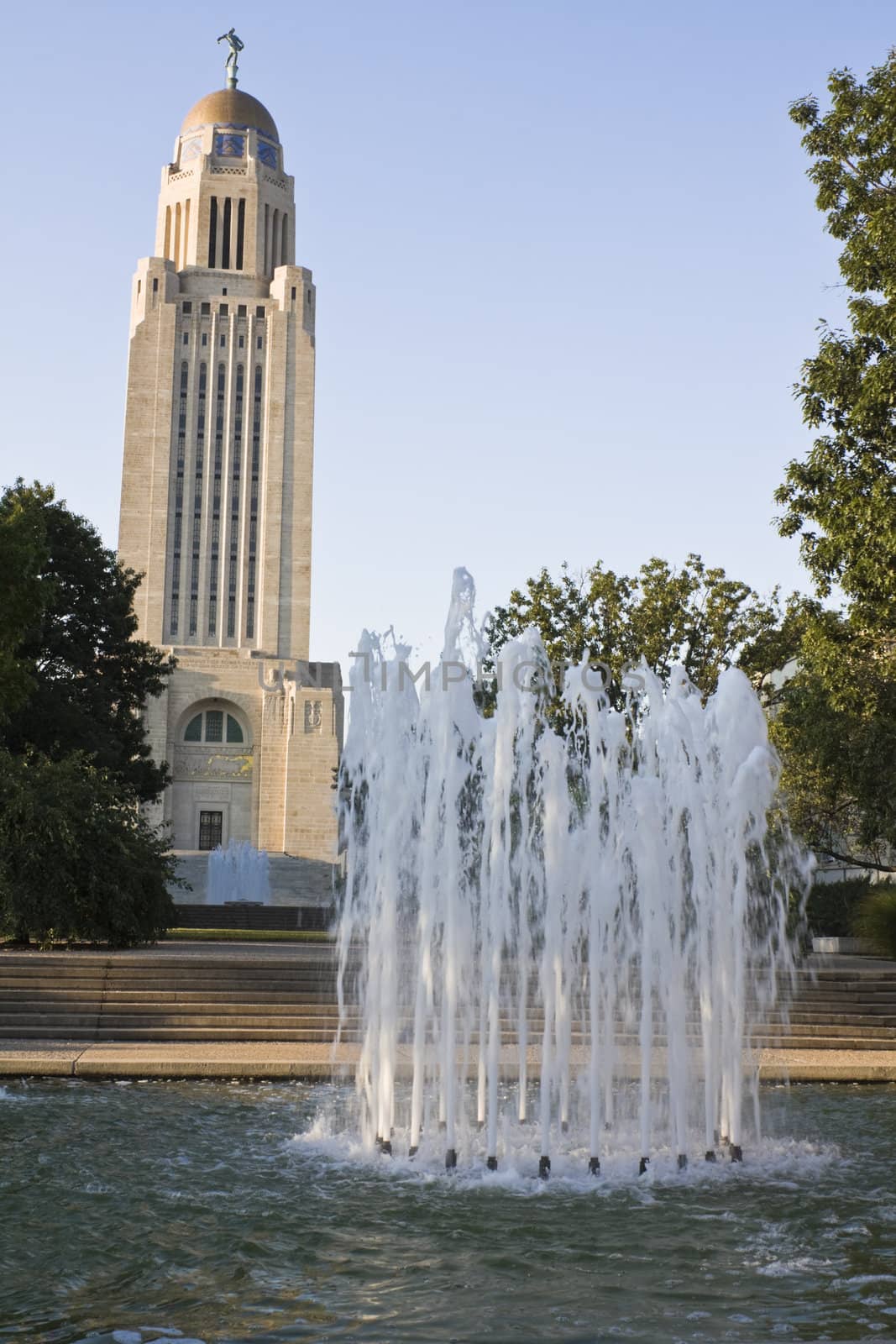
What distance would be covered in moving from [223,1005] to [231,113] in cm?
6663

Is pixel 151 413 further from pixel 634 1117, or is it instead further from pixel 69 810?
pixel 634 1117

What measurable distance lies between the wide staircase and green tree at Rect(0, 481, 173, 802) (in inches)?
680

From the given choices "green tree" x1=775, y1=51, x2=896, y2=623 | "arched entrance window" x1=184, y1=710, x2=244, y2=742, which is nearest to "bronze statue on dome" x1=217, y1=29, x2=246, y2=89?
"arched entrance window" x1=184, y1=710, x2=244, y2=742

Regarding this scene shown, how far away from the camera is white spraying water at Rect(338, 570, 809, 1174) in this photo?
859cm

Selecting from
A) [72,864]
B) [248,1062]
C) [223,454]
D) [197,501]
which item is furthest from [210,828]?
[248,1062]

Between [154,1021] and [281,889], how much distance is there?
120 feet

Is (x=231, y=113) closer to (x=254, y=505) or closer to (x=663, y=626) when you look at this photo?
(x=254, y=505)

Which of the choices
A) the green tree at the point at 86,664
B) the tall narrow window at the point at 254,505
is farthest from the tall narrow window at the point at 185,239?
the green tree at the point at 86,664

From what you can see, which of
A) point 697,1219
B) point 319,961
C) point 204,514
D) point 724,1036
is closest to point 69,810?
point 319,961

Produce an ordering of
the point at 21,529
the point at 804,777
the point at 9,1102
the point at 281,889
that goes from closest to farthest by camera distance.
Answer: the point at 9,1102, the point at 21,529, the point at 804,777, the point at 281,889

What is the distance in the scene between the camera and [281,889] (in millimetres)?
49344

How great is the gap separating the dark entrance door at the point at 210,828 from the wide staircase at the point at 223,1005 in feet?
142

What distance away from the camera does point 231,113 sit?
70.5m

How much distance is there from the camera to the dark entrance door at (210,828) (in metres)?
58.6
